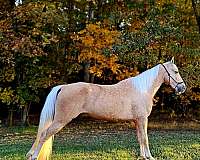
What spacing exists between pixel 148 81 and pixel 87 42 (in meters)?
8.63

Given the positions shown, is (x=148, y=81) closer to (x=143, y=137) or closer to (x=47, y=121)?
(x=143, y=137)

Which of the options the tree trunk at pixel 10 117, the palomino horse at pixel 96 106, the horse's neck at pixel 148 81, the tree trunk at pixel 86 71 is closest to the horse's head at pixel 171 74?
the horse's neck at pixel 148 81

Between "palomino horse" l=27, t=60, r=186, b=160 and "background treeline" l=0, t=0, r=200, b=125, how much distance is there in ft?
23.9

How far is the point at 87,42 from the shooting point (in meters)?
14.8

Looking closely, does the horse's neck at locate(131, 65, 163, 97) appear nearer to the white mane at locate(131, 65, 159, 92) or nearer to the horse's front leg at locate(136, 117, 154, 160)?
the white mane at locate(131, 65, 159, 92)

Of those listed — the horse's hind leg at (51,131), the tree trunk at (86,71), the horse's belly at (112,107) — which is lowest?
the horse's hind leg at (51,131)

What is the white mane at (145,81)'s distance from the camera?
6316mm

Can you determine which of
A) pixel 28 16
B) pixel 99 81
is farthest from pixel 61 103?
pixel 99 81

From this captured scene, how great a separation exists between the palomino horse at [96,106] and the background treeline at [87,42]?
7293 millimetres

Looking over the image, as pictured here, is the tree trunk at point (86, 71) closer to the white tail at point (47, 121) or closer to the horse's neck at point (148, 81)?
the horse's neck at point (148, 81)

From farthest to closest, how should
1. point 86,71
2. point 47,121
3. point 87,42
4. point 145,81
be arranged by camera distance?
point 86,71 < point 87,42 < point 145,81 < point 47,121

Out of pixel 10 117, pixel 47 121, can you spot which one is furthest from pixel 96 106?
A: pixel 10 117

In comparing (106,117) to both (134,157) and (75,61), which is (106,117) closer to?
(134,157)

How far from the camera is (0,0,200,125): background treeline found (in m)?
→ 13.8
